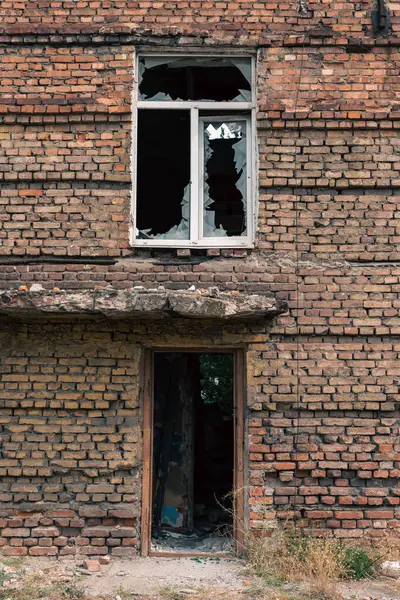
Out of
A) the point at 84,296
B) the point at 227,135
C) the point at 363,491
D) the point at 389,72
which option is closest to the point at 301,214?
the point at 227,135

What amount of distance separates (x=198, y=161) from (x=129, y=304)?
182cm

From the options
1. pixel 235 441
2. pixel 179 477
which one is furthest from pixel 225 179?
pixel 179 477

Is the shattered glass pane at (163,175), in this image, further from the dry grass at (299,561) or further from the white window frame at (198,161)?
the dry grass at (299,561)

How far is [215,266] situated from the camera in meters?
5.66

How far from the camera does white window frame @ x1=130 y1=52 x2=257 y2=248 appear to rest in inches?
226

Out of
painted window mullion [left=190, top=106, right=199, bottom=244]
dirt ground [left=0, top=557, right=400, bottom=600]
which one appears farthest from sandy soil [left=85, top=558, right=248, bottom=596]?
painted window mullion [left=190, top=106, right=199, bottom=244]

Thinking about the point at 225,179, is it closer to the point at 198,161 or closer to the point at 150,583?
the point at 198,161

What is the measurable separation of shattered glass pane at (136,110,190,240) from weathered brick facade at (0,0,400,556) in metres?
0.28

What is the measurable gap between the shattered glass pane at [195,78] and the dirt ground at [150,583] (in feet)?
14.9

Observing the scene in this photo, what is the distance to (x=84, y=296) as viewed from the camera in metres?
5.16

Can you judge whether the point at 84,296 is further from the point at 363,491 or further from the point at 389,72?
the point at 389,72

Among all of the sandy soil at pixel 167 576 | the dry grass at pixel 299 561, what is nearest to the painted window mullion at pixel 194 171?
the dry grass at pixel 299 561

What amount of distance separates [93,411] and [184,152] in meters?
2.78

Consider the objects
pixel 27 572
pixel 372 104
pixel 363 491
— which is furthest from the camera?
pixel 372 104
